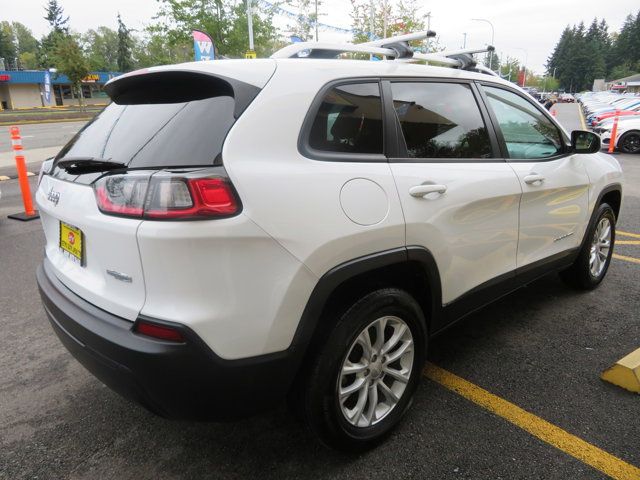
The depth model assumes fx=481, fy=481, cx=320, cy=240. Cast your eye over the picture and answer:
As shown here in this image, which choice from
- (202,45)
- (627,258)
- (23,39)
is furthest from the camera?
(23,39)

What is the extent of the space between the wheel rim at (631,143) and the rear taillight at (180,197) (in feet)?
52.7

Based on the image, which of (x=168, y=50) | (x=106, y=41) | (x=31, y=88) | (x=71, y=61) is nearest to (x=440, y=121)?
(x=168, y=50)

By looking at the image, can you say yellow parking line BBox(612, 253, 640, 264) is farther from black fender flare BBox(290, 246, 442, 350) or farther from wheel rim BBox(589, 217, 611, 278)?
black fender flare BBox(290, 246, 442, 350)

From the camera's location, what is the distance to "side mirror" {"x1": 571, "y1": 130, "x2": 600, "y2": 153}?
3.54 m

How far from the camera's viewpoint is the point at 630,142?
14367 millimetres

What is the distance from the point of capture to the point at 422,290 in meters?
2.49

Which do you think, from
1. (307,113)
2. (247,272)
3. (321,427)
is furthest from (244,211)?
(321,427)

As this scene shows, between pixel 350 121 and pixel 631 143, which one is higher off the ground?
pixel 350 121

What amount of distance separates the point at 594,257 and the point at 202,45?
14.3 metres

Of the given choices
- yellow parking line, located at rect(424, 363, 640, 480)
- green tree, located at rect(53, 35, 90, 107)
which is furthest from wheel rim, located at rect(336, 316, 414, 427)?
green tree, located at rect(53, 35, 90, 107)

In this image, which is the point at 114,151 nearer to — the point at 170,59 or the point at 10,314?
the point at 10,314

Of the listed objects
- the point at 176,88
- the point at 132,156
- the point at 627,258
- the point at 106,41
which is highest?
the point at 106,41

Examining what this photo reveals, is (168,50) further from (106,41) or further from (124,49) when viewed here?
(106,41)

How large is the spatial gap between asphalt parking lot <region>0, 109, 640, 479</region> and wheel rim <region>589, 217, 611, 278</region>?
0.67m
